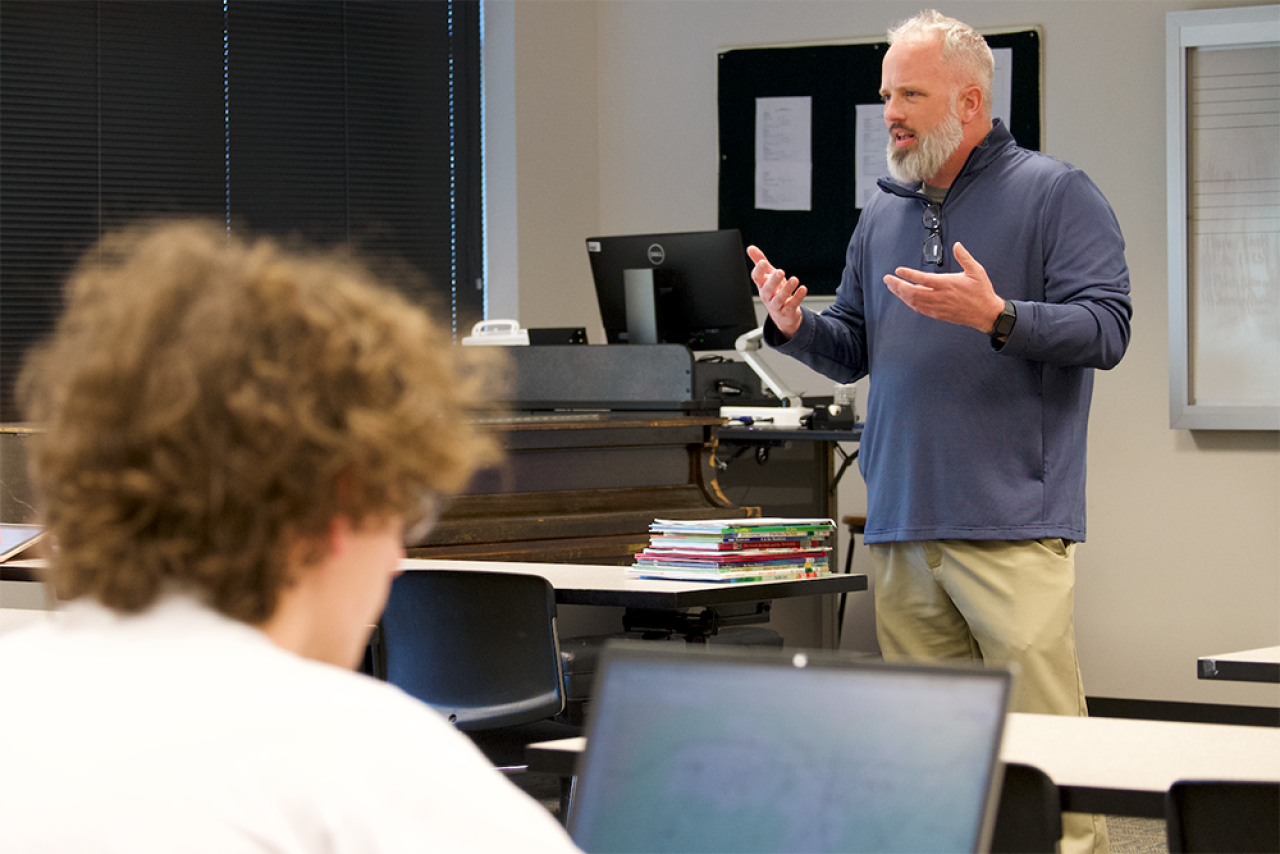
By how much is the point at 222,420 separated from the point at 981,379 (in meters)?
1.98

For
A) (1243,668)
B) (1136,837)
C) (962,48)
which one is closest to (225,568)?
(1243,668)

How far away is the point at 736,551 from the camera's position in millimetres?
2598

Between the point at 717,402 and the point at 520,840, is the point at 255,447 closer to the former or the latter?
the point at 520,840

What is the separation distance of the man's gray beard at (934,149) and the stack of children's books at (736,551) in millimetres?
695

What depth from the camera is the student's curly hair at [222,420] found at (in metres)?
0.55

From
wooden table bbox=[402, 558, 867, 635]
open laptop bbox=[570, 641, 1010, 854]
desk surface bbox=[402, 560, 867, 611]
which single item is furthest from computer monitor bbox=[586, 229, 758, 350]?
open laptop bbox=[570, 641, 1010, 854]

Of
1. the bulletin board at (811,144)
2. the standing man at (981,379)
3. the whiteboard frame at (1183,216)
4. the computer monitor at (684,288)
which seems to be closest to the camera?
the standing man at (981,379)

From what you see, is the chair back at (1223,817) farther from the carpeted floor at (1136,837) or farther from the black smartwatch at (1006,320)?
the carpeted floor at (1136,837)

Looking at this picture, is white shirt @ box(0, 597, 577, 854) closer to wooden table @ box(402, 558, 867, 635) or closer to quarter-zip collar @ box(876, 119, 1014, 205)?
wooden table @ box(402, 558, 867, 635)

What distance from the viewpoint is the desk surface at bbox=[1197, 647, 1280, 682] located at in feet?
6.27

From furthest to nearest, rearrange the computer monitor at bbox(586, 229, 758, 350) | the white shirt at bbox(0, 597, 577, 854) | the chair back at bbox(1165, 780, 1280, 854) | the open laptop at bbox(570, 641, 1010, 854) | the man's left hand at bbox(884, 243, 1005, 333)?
the computer monitor at bbox(586, 229, 758, 350) < the man's left hand at bbox(884, 243, 1005, 333) < the chair back at bbox(1165, 780, 1280, 854) < the open laptop at bbox(570, 641, 1010, 854) < the white shirt at bbox(0, 597, 577, 854)

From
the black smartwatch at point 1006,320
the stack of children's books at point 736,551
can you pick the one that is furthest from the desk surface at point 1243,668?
the stack of children's books at point 736,551

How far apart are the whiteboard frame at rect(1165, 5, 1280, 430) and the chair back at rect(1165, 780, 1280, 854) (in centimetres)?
365

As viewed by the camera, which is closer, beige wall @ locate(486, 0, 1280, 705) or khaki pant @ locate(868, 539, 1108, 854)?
khaki pant @ locate(868, 539, 1108, 854)
